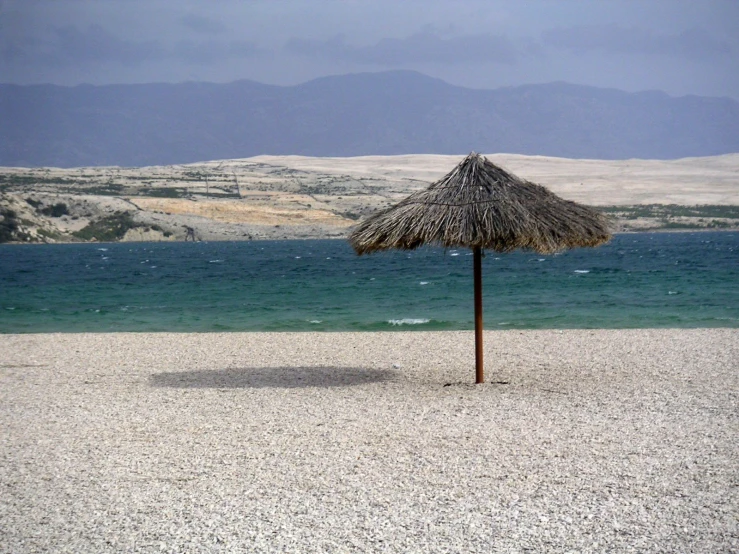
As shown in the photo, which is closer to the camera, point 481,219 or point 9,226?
point 481,219

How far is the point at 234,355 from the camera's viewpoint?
52.5 feet

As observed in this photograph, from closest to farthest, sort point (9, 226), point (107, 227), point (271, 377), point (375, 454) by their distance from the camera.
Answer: point (375, 454)
point (271, 377)
point (9, 226)
point (107, 227)

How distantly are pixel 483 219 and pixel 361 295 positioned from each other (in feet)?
67.5

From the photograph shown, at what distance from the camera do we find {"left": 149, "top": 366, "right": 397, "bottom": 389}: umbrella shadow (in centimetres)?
1275

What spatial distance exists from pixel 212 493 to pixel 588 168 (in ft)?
465

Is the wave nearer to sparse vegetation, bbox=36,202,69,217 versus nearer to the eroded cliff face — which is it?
the eroded cliff face

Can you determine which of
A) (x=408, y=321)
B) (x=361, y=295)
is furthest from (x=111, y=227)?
(x=408, y=321)

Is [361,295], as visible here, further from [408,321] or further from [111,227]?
[111,227]

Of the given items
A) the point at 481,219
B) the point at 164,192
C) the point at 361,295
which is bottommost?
the point at 361,295

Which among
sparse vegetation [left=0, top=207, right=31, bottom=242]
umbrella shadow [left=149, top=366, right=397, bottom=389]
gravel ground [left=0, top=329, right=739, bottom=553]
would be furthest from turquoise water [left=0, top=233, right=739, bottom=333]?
sparse vegetation [left=0, top=207, right=31, bottom=242]

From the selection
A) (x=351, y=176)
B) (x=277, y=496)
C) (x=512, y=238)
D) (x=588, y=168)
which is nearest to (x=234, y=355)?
(x=512, y=238)

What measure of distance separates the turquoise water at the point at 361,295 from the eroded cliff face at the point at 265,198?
3057cm

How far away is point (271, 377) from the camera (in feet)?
44.0

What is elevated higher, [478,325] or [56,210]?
[56,210]
